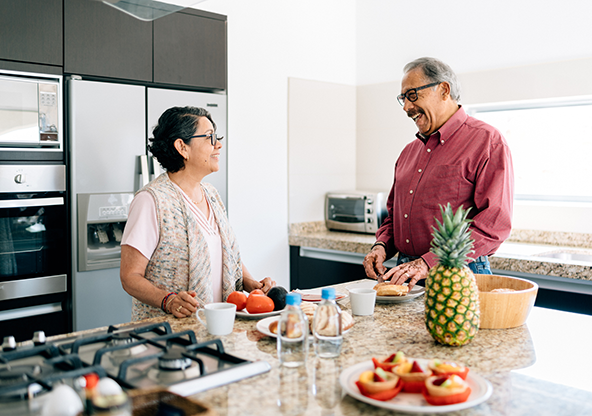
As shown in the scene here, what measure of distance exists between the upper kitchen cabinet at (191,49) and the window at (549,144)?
169cm

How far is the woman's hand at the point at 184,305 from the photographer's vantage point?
5.18 ft

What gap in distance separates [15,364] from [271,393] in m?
0.57

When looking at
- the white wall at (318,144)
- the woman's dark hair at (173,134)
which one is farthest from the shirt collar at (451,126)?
the white wall at (318,144)

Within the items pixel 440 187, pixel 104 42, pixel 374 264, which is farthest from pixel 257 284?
pixel 104 42

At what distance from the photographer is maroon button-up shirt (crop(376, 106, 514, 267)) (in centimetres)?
191

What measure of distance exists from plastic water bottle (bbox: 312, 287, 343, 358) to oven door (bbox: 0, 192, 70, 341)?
1923mm

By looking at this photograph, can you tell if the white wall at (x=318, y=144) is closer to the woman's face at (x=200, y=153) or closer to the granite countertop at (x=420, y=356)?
the woman's face at (x=200, y=153)

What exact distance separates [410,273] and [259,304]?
0.54 m

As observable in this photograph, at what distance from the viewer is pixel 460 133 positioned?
7.00 ft

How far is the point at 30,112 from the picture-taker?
8.46 ft

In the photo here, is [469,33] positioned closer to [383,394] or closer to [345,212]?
[345,212]

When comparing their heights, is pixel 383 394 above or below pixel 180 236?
below

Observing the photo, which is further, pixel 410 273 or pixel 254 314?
pixel 410 273

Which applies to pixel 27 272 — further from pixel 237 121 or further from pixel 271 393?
pixel 271 393
